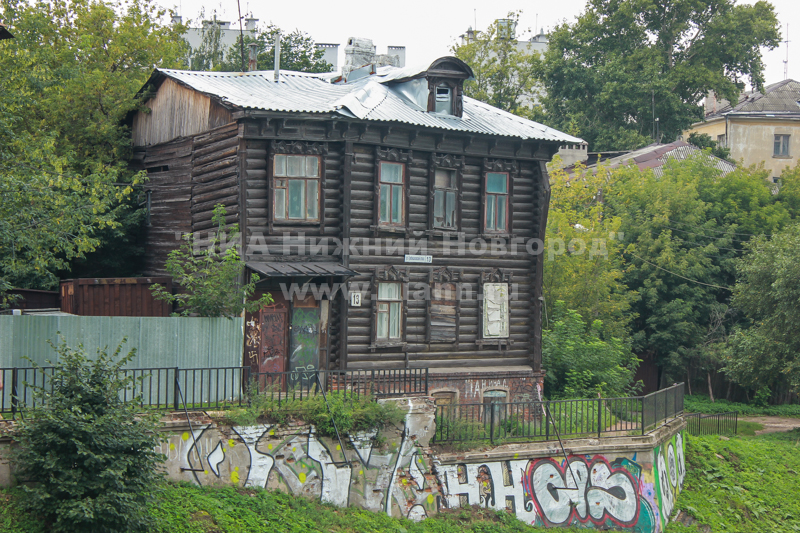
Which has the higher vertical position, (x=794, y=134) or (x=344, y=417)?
(x=794, y=134)

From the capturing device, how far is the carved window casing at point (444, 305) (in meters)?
21.2

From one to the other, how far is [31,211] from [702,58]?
45052 millimetres

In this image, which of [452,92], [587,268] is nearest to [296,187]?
[452,92]

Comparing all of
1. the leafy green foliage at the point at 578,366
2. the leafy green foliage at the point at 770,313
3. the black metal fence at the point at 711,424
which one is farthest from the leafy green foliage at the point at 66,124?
the leafy green foliage at the point at 770,313

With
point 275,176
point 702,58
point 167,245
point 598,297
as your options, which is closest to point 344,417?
point 275,176

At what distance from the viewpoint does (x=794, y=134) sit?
50.5 metres

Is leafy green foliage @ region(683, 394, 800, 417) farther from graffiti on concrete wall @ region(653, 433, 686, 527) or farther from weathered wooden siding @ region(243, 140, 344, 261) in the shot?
weathered wooden siding @ region(243, 140, 344, 261)

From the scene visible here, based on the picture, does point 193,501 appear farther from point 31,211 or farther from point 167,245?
point 167,245

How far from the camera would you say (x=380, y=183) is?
2028cm

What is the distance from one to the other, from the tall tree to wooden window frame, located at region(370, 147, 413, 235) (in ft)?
102

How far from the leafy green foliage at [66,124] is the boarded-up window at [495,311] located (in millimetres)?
9520

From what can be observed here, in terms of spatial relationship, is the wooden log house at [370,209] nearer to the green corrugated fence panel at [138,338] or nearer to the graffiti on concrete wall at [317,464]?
the green corrugated fence panel at [138,338]

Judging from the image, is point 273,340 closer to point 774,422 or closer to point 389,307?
point 389,307

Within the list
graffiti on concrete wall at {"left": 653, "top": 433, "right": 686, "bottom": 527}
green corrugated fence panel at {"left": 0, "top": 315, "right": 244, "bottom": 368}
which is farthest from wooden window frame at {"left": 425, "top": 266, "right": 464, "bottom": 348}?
green corrugated fence panel at {"left": 0, "top": 315, "right": 244, "bottom": 368}
